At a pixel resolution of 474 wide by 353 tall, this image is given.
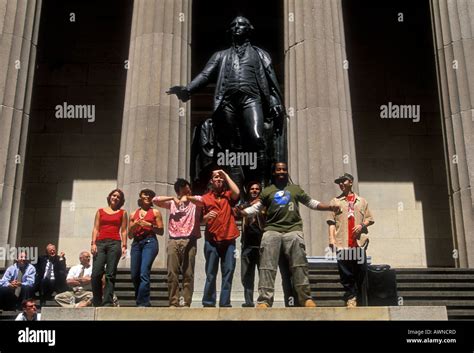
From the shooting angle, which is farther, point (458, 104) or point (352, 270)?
point (458, 104)

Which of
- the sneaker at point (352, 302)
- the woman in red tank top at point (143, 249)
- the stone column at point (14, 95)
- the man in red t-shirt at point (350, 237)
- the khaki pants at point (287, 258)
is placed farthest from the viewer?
the stone column at point (14, 95)

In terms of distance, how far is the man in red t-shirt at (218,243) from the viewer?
10.1 metres

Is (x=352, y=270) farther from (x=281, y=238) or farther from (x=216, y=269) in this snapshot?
(x=216, y=269)

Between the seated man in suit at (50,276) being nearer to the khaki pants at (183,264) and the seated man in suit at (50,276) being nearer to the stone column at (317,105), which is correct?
the khaki pants at (183,264)

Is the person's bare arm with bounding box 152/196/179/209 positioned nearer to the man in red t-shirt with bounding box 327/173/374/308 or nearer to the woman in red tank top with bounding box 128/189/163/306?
the woman in red tank top with bounding box 128/189/163/306

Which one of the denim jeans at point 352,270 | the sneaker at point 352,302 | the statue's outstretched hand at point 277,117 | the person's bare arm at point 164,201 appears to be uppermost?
the statue's outstretched hand at point 277,117

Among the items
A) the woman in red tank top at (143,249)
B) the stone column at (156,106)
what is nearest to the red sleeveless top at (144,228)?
the woman in red tank top at (143,249)

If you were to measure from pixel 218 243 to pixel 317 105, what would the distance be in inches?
329

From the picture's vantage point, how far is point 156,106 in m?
17.6

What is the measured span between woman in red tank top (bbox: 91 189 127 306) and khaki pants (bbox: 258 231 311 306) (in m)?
2.37

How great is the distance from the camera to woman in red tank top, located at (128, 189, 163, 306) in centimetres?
1027

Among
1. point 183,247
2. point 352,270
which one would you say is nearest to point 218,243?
point 183,247

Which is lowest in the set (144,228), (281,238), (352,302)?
(352,302)

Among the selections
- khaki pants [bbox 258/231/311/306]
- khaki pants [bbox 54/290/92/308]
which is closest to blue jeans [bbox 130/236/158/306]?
khaki pants [bbox 258/231/311/306]
